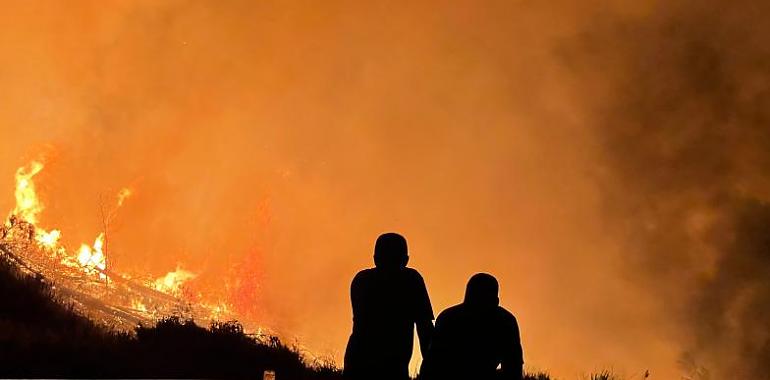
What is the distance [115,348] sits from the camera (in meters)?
15.6

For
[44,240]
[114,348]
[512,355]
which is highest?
[44,240]

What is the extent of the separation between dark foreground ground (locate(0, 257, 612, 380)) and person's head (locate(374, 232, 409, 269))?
666cm

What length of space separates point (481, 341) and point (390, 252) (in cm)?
148

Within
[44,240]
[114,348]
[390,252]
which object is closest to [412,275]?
[390,252]

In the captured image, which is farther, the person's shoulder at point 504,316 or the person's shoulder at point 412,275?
the person's shoulder at point 412,275

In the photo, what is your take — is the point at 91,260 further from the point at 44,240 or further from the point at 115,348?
the point at 115,348

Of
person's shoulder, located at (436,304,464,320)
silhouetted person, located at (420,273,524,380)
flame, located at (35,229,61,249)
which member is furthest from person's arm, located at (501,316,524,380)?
flame, located at (35,229,61,249)

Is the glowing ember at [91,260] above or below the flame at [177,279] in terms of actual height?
below

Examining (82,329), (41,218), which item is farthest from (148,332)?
(41,218)

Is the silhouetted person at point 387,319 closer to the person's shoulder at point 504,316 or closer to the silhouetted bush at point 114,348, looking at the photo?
the person's shoulder at point 504,316

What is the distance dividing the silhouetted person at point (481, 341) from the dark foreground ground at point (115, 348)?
24.8 ft

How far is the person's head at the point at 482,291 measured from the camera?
7988 millimetres

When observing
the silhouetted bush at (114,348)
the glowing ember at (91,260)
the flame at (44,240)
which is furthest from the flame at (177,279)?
the silhouetted bush at (114,348)

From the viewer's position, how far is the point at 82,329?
16.4m
